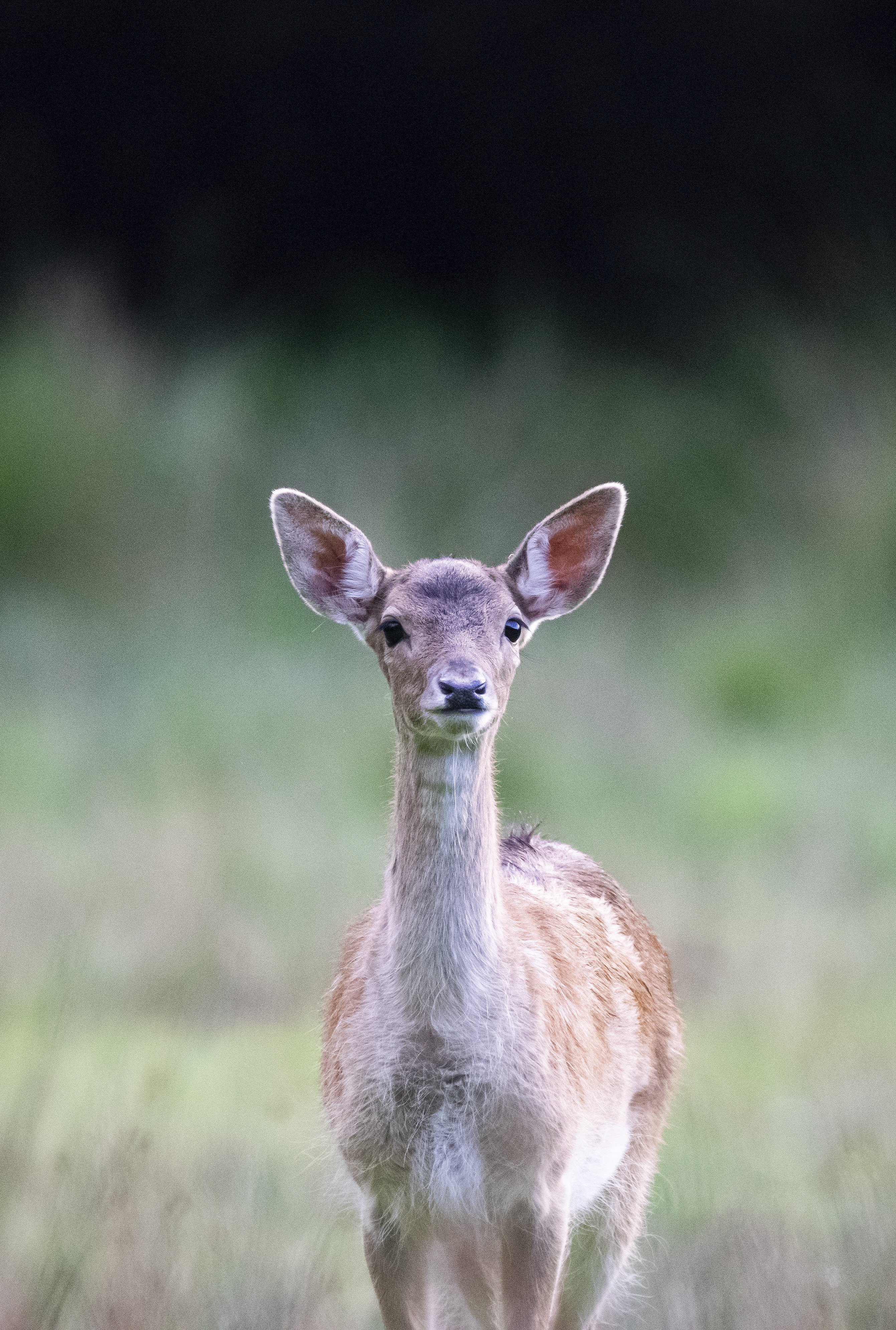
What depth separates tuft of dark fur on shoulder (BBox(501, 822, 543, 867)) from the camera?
4.70 meters

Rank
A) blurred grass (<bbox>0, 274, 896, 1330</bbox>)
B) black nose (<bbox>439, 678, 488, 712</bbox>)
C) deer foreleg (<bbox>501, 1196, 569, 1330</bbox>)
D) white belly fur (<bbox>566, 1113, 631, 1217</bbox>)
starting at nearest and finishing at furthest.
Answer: black nose (<bbox>439, 678, 488, 712</bbox>) → deer foreleg (<bbox>501, 1196, 569, 1330</bbox>) → white belly fur (<bbox>566, 1113, 631, 1217</bbox>) → blurred grass (<bbox>0, 274, 896, 1330</bbox>)

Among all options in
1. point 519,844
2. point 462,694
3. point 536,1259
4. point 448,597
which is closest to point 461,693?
point 462,694

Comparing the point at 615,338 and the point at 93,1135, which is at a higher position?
the point at 615,338

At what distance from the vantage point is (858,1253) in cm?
438

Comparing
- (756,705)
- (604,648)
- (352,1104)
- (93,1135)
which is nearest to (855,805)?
(756,705)

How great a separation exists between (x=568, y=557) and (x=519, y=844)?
0.92m

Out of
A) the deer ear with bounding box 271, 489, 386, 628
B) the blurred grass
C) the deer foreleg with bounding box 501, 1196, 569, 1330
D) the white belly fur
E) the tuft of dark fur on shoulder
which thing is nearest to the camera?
the deer foreleg with bounding box 501, 1196, 569, 1330

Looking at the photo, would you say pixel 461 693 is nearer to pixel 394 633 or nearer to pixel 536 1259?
pixel 394 633

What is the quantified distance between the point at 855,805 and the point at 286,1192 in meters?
4.12

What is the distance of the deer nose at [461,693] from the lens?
360cm

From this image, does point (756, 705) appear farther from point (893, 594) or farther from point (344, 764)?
point (344, 764)

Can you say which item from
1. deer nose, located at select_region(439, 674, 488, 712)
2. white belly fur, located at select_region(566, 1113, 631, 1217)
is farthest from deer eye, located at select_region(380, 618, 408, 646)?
white belly fur, located at select_region(566, 1113, 631, 1217)

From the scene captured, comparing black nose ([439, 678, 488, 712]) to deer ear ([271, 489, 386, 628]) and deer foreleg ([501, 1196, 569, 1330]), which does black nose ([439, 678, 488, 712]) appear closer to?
deer ear ([271, 489, 386, 628])

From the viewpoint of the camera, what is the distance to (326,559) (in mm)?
4145
